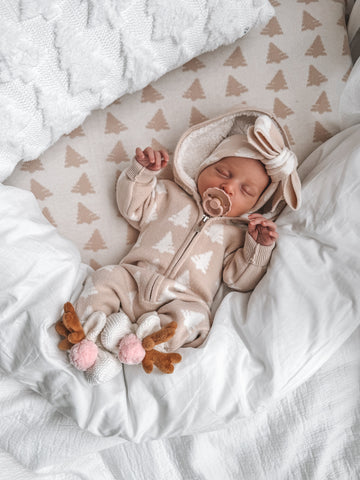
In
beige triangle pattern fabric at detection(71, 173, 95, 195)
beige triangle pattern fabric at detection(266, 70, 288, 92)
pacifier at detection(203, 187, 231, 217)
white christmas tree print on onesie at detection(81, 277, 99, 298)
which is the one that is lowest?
white christmas tree print on onesie at detection(81, 277, 99, 298)

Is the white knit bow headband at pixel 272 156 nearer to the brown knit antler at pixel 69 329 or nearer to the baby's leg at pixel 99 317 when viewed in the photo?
the baby's leg at pixel 99 317

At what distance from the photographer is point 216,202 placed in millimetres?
1157

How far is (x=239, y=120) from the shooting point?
1296 mm

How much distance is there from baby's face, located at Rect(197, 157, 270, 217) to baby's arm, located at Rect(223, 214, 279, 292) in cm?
6

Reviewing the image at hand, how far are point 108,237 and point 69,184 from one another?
0.58 ft

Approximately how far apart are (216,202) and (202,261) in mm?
155

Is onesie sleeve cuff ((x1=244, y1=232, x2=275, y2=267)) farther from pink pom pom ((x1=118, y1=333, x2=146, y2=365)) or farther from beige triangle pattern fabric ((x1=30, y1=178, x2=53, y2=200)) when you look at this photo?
beige triangle pattern fabric ((x1=30, y1=178, x2=53, y2=200))

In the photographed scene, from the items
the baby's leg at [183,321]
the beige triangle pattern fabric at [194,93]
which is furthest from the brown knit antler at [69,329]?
the beige triangle pattern fabric at [194,93]

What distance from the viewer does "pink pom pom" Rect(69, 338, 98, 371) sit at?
3.20 ft

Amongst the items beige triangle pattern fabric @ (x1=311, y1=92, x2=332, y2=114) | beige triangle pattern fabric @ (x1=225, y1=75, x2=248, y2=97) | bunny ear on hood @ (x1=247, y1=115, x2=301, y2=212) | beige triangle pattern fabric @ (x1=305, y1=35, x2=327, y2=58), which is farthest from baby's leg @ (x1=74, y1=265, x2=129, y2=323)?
beige triangle pattern fabric @ (x1=305, y1=35, x2=327, y2=58)

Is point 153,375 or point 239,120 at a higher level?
point 239,120

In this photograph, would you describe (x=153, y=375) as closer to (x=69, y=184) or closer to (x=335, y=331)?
(x=335, y=331)

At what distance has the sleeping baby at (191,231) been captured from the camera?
1080mm

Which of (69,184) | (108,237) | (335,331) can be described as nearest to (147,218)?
(108,237)
